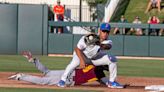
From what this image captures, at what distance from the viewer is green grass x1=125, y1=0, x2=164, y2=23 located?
31.3 meters

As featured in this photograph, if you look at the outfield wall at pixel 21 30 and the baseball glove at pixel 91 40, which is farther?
the outfield wall at pixel 21 30

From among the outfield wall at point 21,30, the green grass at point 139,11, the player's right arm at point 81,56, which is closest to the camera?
the player's right arm at point 81,56

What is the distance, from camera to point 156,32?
91.7 ft

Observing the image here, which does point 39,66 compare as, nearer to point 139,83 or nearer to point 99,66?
point 99,66

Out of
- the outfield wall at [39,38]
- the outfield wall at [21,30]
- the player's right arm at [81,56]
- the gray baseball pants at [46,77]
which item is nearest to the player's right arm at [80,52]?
the player's right arm at [81,56]

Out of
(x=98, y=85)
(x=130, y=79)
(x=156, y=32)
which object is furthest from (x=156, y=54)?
(x=98, y=85)

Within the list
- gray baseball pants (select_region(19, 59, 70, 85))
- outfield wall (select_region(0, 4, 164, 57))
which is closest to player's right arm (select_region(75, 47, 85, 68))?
gray baseball pants (select_region(19, 59, 70, 85))

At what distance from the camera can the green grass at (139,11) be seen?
1232 inches

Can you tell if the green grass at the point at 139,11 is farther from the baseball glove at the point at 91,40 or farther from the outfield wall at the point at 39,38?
the baseball glove at the point at 91,40

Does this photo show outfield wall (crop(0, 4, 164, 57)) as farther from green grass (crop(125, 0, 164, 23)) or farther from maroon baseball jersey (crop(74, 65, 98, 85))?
maroon baseball jersey (crop(74, 65, 98, 85))

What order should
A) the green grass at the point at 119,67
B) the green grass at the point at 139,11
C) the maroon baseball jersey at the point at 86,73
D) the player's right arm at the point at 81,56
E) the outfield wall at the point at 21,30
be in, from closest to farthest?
the player's right arm at the point at 81,56 < the maroon baseball jersey at the point at 86,73 < the green grass at the point at 119,67 < the outfield wall at the point at 21,30 < the green grass at the point at 139,11

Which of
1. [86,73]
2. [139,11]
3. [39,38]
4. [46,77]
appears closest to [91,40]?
[86,73]

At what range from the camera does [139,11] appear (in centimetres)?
3272

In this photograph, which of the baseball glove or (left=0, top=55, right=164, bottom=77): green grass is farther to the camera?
(left=0, top=55, right=164, bottom=77): green grass
